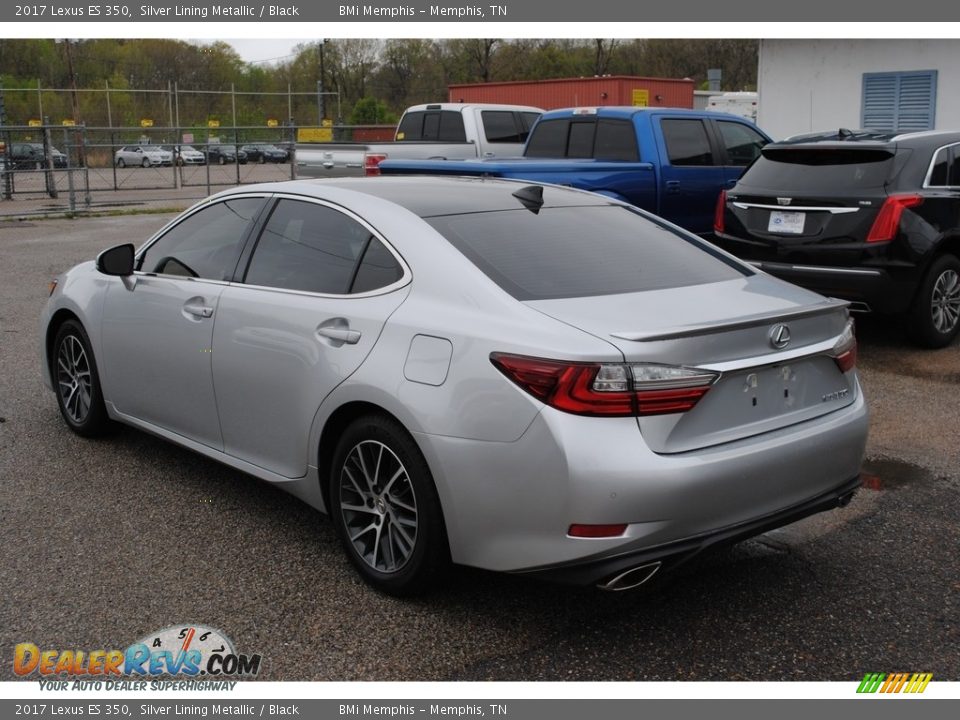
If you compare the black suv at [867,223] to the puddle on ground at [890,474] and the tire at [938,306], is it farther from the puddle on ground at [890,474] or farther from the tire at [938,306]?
the puddle on ground at [890,474]

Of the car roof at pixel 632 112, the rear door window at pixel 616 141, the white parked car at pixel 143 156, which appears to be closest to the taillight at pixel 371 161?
the car roof at pixel 632 112

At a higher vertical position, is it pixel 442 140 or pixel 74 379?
pixel 442 140

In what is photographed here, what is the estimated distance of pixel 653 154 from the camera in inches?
427

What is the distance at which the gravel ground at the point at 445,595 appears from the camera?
3580mm

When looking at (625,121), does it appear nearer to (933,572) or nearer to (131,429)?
(131,429)

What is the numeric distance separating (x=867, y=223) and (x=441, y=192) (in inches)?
181

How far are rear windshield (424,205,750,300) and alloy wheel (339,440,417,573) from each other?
0.80m

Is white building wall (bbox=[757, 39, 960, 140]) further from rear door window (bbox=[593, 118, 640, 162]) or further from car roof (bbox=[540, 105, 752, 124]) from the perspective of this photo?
rear door window (bbox=[593, 118, 640, 162])

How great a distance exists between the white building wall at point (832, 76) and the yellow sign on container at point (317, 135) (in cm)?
1332

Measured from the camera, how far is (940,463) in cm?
570

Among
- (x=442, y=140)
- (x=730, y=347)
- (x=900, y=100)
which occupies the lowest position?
(x=730, y=347)

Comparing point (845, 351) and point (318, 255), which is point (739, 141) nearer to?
point (845, 351)

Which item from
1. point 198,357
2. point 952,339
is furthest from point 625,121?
point 198,357

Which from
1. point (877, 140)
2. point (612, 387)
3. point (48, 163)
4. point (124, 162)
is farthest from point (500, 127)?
point (124, 162)
